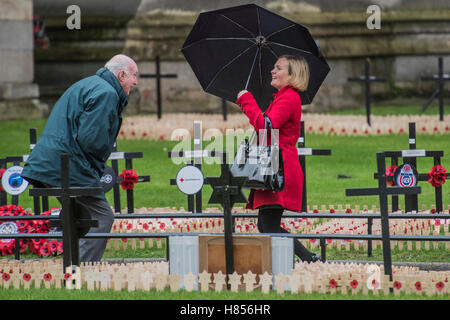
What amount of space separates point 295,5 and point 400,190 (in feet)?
62.3

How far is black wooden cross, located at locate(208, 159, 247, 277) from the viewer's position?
7523 millimetres

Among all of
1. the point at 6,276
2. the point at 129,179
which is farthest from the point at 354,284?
the point at 129,179

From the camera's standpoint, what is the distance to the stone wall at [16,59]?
22.6m

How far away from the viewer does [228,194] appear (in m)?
7.62

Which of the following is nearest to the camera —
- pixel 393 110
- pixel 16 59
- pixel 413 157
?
pixel 413 157

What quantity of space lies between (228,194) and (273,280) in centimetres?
73

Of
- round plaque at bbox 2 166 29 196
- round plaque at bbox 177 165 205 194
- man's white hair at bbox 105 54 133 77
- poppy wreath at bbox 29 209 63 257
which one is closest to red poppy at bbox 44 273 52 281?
man's white hair at bbox 105 54 133 77

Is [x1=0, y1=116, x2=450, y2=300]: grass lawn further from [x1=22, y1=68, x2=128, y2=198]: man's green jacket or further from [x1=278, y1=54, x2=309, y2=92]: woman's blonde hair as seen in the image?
[x1=278, y1=54, x2=309, y2=92]: woman's blonde hair

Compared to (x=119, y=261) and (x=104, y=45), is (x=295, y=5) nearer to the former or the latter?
(x=104, y=45)

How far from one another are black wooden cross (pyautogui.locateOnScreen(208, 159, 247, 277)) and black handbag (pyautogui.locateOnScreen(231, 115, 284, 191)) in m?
0.30

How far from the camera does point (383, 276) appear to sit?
7.42 meters

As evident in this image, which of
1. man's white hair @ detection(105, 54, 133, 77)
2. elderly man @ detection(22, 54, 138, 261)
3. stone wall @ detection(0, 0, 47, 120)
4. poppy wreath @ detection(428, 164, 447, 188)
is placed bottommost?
poppy wreath @ detection(428, 164, 447, 188)

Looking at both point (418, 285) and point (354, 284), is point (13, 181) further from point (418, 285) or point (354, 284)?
point (418, 285)

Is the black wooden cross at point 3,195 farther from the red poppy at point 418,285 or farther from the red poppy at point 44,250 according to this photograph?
the red poppy at point 418,285
